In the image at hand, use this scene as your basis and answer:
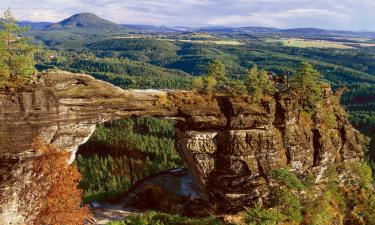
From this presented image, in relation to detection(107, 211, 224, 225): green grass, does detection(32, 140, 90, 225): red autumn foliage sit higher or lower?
higher

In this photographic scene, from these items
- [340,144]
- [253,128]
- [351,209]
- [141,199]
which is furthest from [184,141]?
[351,209]

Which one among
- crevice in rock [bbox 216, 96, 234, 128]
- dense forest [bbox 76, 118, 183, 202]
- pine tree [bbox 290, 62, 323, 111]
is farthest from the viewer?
dense forest [bbox 76, 118, 183, 202]

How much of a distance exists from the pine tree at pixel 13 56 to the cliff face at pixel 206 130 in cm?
167

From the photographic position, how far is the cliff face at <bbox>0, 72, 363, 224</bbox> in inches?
1485

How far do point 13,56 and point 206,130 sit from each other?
22421mm

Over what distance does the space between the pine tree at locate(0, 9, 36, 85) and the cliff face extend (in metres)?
1.67

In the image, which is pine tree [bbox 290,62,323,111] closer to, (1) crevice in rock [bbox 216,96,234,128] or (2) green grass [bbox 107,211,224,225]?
(1) crevice in rock [bbox 216,96,234,128]

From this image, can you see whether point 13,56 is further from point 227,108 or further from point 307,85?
point 307,85

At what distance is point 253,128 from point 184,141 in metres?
8.49

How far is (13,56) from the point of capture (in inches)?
1473

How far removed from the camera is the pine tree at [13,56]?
120ft

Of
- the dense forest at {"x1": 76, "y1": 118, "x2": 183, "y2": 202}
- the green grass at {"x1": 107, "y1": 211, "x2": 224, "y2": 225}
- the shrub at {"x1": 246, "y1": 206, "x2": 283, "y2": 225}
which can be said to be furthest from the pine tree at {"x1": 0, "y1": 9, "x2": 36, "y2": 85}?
the dense forest at {"x1": 76, "y1": 118, "x2": 183, "y2": 202}

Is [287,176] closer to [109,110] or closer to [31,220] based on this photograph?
[109,110]

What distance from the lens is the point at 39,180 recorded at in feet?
128
